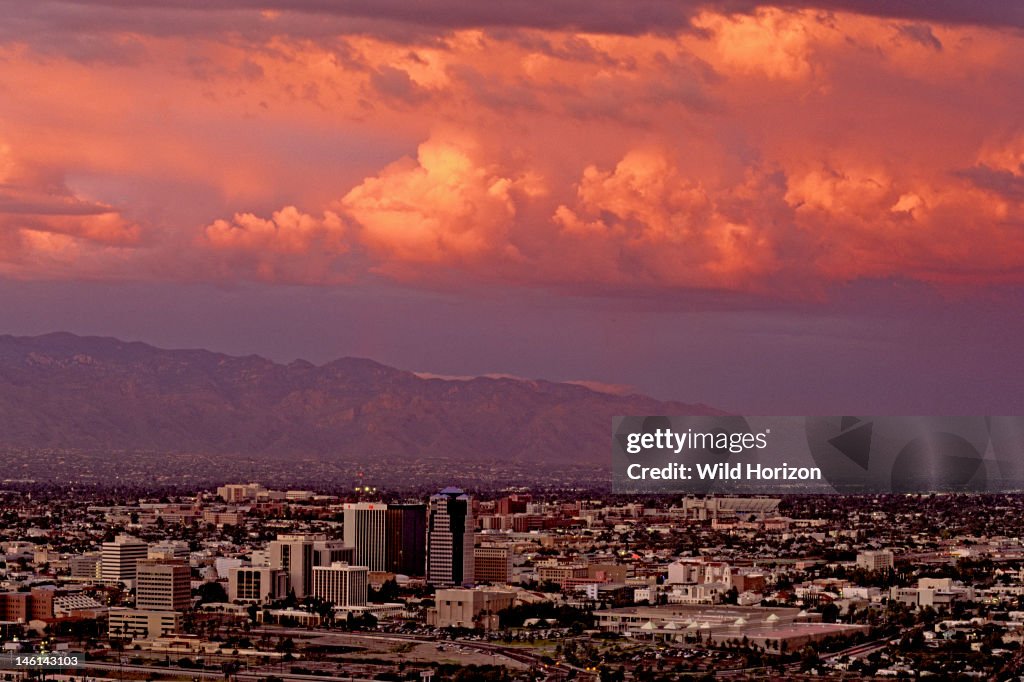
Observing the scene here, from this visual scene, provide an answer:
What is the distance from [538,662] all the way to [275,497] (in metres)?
102

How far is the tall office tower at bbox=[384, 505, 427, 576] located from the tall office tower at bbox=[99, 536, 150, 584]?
11.8 metres

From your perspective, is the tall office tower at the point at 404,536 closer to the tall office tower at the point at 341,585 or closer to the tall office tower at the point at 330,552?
the tall office tower at the point at 330,552

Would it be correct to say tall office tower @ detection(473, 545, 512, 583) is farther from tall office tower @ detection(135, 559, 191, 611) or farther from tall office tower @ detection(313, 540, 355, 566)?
tall office tower @ detection(135, 559, 191, 611)

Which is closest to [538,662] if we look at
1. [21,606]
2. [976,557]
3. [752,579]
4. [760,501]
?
[21,606]

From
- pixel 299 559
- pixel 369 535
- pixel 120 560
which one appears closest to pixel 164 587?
pixel 299 559

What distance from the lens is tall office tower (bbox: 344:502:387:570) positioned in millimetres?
112750

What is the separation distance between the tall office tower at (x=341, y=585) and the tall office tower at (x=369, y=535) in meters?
11.8

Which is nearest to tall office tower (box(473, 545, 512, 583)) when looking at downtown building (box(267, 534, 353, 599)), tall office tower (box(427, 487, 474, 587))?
tall office tower (box(427, 487, 474, 587))

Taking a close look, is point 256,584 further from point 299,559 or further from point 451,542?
point 451,542

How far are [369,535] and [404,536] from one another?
165 cm

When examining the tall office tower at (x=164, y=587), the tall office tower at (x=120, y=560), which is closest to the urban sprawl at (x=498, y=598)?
the tall office tower at (x=164, y=587)

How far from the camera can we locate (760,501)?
538ft

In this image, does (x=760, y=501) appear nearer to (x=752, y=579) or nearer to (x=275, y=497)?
(x=275, y=497)

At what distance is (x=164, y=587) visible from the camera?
301 feet
